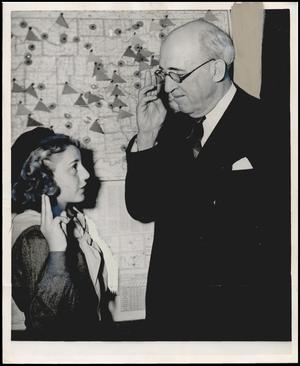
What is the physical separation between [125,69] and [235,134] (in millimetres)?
326

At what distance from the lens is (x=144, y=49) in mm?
1106

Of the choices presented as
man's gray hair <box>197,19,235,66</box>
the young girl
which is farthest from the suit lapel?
the young girl

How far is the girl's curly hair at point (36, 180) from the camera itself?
3.61ft

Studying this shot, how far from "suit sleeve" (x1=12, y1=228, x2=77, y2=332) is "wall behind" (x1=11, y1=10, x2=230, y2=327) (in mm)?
137

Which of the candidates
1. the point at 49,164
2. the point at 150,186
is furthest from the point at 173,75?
the point at 49,164

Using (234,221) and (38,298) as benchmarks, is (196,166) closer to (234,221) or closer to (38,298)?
(234,221)

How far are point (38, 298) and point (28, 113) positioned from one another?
474mm

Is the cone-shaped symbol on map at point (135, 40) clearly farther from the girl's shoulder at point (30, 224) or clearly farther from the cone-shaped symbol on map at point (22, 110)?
the girl's shoulder at point (30, 224)

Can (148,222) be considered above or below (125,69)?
below

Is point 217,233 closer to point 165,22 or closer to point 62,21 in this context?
point 165,22

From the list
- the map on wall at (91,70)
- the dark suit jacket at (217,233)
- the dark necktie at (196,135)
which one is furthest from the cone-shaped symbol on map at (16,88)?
the dark necktie at (196,135)

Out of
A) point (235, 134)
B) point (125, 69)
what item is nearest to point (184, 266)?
point (235, 134)

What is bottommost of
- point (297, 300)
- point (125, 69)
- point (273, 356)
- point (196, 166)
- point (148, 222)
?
point (273, 356)

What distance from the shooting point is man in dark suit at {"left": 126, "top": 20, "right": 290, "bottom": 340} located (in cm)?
108
